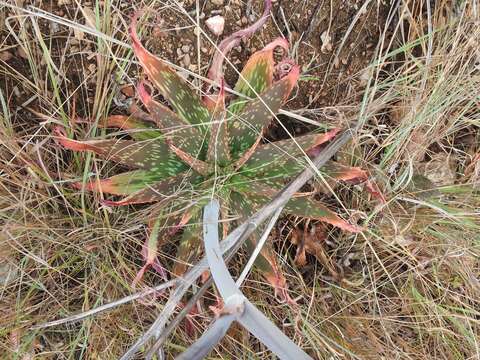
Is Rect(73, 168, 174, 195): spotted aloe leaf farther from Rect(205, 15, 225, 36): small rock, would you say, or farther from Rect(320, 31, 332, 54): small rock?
Rect(320, 31, 332, 54): small rock

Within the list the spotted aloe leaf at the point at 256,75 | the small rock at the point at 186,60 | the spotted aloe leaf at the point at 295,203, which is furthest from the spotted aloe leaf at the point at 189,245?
the small rock at the point at 186,60

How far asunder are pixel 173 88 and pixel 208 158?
174mm

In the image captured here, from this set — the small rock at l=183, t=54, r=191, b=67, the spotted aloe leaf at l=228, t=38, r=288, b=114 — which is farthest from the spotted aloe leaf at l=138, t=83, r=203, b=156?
the small rock at l=183, t=54, r=191, b=67

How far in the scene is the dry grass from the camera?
132 centimetres

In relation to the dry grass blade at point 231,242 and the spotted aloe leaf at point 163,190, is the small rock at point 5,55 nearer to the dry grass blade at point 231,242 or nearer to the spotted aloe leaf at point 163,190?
the spotted aloe leaf at point 163,190

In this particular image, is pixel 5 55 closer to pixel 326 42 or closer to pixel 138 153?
pixel 138 153

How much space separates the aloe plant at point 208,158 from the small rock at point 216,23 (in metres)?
0.18

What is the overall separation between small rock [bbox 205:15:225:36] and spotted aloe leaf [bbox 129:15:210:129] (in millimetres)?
220

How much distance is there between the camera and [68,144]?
3.79 feet

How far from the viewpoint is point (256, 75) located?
4.14ft

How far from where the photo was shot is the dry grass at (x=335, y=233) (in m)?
1.32

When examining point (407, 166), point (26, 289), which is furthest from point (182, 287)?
point (407, 166)

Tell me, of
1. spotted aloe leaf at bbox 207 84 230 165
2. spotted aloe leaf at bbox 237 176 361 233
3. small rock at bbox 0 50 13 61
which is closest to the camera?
spotted aloe leaf at bbox 207 84 230 165

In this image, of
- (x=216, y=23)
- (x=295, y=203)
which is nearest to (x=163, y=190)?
(x=295, y=203)
